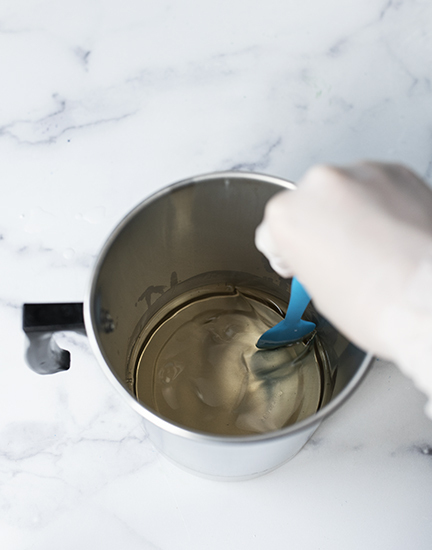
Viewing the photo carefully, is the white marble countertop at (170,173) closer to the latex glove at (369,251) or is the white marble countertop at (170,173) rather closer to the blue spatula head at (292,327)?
the blue spatula head at (292,327)

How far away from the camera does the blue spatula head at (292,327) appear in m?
0.48

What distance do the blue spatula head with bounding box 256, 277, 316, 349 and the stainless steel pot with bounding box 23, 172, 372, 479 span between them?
0.06 ft

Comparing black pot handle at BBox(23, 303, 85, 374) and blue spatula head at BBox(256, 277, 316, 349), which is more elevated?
black pot handle at BBox(23, 303, 85, 374)

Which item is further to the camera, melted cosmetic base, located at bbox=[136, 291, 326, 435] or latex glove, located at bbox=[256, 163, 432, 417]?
melted cosmetic base, located at bbox=[136, 291, 326, 435]

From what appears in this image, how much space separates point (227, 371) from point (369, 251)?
0.27 metres

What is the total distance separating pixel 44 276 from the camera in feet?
1.90

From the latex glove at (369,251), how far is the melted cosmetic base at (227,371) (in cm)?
21

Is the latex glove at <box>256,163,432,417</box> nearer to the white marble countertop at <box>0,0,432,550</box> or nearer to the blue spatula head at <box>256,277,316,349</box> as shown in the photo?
the blue spatula head at <box>256,277,316,349</box>

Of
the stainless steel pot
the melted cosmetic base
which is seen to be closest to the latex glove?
the stainless steel pot

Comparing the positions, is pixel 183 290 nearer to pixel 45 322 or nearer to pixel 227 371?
pixel 227 371

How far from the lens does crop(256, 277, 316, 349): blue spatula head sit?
1.59 feet

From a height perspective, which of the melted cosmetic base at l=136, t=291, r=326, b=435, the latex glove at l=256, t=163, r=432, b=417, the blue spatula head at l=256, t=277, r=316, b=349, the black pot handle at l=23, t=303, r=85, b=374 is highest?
the latex glove at l=256, t=163, r=432, b=417

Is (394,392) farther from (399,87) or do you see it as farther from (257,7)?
(257,7)

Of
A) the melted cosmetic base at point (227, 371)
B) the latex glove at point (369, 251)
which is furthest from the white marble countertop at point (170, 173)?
the latex glove at point (369, 251)
